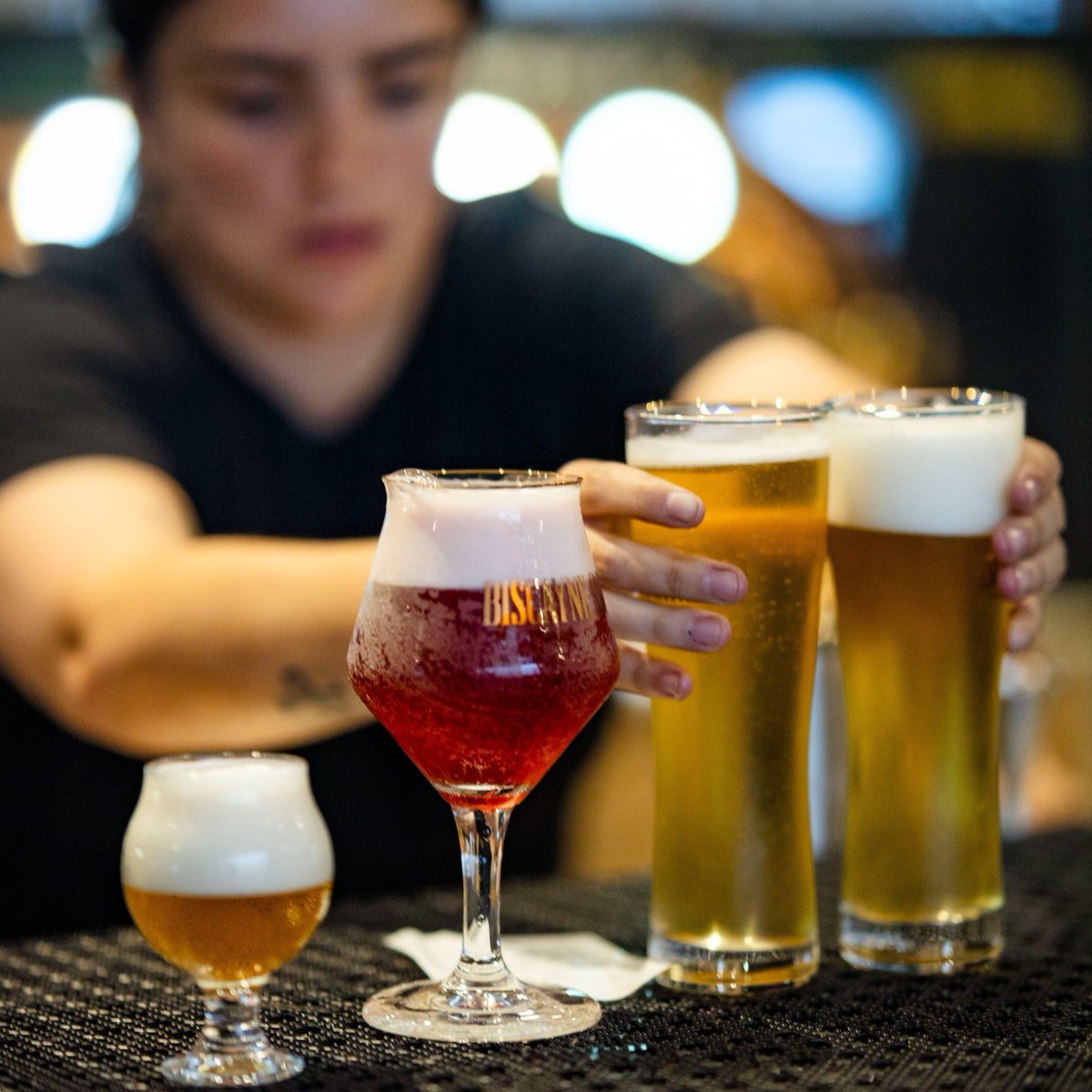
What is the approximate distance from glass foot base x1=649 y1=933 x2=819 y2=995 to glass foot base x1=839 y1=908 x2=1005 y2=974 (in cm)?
8

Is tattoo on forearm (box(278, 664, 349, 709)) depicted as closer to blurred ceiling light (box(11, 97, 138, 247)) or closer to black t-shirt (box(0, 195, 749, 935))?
black t-shirt (box(0, 195, 749, 935))

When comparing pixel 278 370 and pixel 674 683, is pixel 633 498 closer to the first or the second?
pixel 674 683

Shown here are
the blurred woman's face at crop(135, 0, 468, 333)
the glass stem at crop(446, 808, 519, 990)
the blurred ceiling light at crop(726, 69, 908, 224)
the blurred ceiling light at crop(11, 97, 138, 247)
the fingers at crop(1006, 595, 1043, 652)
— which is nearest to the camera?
the glass stem at crop(446, 808, 519, 990)

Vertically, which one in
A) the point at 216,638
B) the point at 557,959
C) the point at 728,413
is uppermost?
the point at 728,413

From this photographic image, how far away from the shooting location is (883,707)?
4.20 feet

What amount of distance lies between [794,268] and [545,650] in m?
4.58

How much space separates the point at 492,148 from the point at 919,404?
4.27 meters

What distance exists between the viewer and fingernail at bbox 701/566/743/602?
1137mm

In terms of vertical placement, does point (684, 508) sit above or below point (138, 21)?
below

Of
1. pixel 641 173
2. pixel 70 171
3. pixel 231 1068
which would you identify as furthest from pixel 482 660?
pixel 641 173

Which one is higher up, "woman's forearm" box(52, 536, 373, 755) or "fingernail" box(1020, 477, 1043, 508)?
"fingernail" box(1020, 477, 1043, 508)

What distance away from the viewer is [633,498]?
115cm

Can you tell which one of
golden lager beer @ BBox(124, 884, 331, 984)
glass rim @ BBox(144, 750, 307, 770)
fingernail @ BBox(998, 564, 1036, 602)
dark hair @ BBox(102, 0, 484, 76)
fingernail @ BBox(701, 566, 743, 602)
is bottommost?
golden lager beer @ BBox(124, 884, 331, 984)

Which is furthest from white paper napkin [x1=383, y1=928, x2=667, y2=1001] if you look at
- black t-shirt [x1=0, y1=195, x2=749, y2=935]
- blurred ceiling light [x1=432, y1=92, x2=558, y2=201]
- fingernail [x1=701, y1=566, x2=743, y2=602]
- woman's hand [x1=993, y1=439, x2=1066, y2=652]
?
blurred ceiling light [x1=432, y1=92, x2=558, y2=201]
